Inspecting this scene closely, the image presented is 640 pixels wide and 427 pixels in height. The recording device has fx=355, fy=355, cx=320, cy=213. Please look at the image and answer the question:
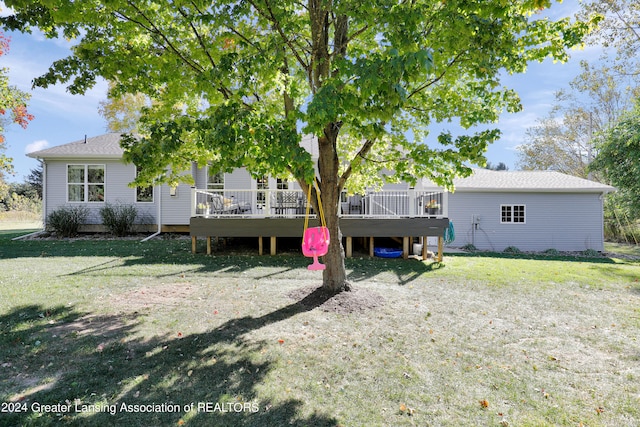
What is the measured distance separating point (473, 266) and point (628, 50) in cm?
1635

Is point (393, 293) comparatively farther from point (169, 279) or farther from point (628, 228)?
point (628, 228)

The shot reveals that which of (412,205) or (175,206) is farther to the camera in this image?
(175,206)

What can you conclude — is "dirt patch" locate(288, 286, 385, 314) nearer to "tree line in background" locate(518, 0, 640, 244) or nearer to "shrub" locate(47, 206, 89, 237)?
"tree line in background" locate(518, 0, 640, 244)

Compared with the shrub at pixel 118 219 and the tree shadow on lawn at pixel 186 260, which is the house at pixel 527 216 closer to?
the tree shadow on lawn at pixel 186 260

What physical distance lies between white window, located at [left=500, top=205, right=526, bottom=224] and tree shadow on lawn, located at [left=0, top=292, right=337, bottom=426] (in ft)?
47.3

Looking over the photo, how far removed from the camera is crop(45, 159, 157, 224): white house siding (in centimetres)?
1430

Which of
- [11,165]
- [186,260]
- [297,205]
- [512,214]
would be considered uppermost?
[11,165]

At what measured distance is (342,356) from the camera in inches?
146

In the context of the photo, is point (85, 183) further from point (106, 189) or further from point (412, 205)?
point (412, 205)

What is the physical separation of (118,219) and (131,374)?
12238 mm

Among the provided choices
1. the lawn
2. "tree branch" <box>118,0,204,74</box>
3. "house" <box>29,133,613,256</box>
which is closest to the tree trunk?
the lawn

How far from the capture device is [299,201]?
1084 cm

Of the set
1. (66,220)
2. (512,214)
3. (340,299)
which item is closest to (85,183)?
(66,220)

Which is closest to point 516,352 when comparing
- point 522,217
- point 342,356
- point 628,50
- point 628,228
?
point 342,356
